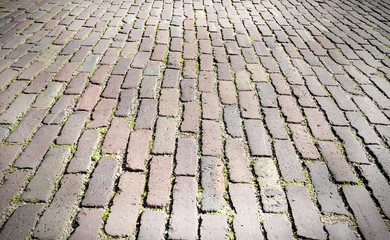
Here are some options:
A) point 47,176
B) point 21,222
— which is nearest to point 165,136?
point 47,176

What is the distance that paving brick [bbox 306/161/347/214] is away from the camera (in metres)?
1.74

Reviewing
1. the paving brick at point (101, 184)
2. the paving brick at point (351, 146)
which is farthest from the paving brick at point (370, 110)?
the paving brick at point (101, 184)

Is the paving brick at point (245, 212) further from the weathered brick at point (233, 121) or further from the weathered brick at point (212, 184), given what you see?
the weathered brick at point (233, 121)

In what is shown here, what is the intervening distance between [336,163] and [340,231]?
588 millimetres

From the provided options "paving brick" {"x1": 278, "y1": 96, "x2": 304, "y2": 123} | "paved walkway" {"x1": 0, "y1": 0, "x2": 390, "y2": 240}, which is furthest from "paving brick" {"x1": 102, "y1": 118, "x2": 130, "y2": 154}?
"paving brick" {"x1": 278, "y1": 96, "x2": 304, "y2": 123}

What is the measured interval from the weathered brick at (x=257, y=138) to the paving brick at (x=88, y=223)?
1.22m

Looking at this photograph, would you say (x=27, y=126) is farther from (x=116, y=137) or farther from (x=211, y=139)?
(x=211, y=139)

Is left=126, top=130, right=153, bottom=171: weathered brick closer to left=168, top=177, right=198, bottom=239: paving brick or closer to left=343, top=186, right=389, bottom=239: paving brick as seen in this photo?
left=168, top=177, right=198, bottom=239: paving brick

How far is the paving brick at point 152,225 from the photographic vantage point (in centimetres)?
157

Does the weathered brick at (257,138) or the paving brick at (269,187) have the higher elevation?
the weathered brick at (257,138)

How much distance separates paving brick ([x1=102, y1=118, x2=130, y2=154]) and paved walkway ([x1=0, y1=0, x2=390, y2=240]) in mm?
13

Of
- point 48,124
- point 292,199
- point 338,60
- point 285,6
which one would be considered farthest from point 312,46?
point 48,124

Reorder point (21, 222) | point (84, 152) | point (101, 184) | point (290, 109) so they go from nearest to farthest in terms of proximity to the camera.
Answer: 1. point (21, 222)
2. point (101, 184)
3. point (84, 152)
4. point (290, 109)

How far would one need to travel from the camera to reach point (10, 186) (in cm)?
179
